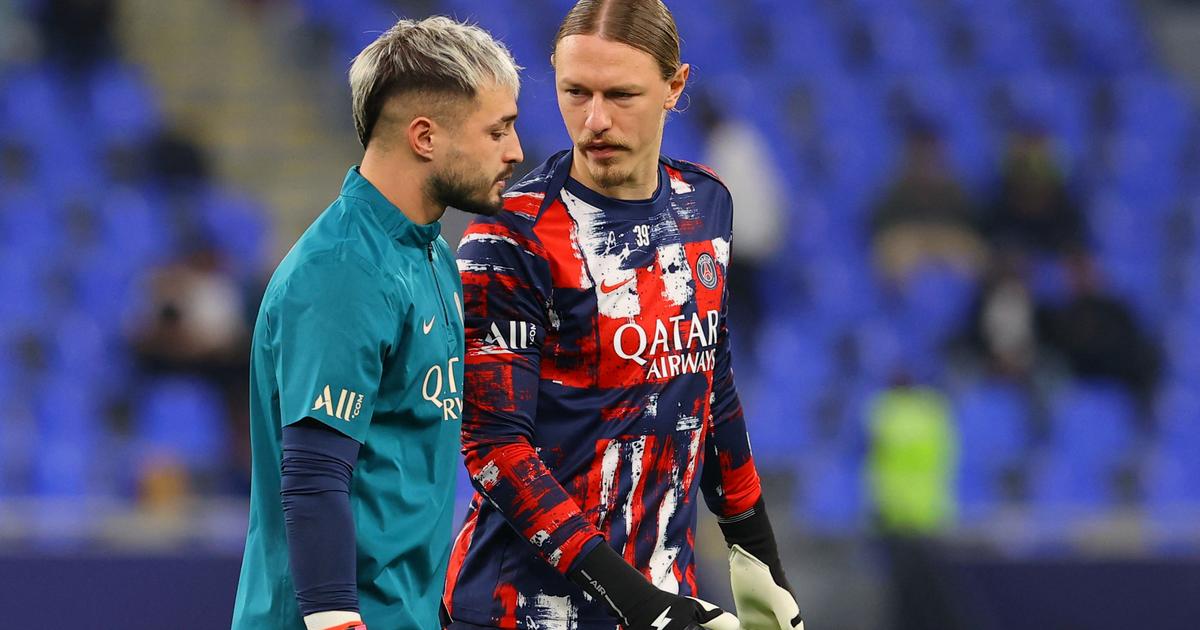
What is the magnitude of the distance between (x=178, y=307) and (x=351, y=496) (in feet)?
20.5

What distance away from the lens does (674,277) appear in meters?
3.22

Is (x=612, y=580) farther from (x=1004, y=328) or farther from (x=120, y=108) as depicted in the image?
(x=120, y=108)

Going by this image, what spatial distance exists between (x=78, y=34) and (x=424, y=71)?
8.40 meters

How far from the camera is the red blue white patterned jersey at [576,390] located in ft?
9.88

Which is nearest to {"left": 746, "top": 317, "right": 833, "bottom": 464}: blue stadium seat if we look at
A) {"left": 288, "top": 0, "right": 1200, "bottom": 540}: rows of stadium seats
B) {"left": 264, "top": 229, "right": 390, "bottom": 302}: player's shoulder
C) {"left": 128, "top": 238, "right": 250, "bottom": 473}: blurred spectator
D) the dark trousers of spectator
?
{"left": 288, "top": 0, "right": 1200, "bottom": 540}: rows of stadium seats

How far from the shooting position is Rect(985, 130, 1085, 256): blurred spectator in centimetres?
1047

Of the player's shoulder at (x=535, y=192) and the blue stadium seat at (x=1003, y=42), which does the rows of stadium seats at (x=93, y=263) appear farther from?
the blue stadium seat at (x=1003, y=42)

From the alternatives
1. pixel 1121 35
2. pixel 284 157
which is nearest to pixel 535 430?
pixel 284 157

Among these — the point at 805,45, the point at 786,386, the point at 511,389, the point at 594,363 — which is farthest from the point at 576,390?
the point at 805,45

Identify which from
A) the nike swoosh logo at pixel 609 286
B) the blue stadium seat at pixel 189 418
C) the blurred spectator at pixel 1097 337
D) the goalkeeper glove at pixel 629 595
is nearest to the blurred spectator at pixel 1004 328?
the blurred spectator at pixel 1097 337

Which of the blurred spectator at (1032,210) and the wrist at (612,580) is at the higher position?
the blurred spectator at (1032,210)

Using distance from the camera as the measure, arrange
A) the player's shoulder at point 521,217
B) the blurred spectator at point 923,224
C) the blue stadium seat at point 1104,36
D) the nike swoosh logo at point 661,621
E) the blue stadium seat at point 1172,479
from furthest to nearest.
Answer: the blue stadium seat at point 1104,36, the blurred spectator at point 923,224, the blue stadium seat at point 1172,479, the player's shoulder at point 521,217, the nike swoosh logo at point 661,621

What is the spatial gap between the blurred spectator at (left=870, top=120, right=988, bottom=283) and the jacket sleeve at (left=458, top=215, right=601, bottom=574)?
7.66m

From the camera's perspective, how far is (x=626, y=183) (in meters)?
3.20
